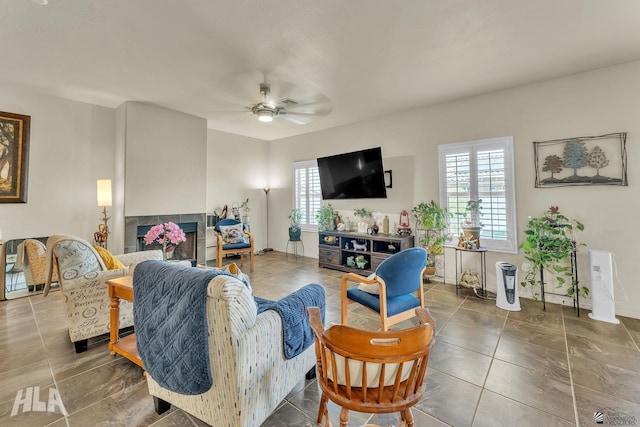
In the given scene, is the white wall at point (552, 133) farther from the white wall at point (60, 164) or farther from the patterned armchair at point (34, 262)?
the patterned armchair at point (34, 262)

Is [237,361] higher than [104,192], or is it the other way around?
[104,192]

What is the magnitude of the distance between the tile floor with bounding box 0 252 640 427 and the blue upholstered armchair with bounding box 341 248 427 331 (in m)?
0.46

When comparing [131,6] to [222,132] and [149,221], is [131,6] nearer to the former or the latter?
[149,221]

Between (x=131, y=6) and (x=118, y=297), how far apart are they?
2.38 m

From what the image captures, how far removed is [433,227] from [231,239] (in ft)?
12.3

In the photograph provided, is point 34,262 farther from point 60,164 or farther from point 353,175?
point 353,175

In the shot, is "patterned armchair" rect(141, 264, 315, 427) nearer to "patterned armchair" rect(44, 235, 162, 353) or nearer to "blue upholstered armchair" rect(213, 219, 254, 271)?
"patterned armchair" rect(44, 235, 162, 353)

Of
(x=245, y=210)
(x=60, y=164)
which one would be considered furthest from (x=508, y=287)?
(x=60, y=164)

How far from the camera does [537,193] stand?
3531 millimetres

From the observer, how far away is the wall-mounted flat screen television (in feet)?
15.7

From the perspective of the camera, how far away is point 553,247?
3.18 m

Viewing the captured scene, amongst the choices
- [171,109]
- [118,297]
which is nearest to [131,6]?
[118,297]

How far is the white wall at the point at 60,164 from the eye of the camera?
3.76 metres

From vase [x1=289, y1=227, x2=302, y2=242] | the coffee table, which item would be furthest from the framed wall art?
vase [x1=289, y1=227, x2=302, y2=242]
